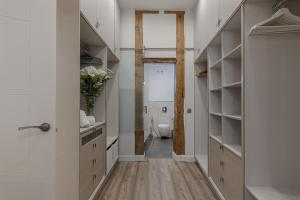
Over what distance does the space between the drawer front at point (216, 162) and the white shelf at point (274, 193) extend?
3.08 feet

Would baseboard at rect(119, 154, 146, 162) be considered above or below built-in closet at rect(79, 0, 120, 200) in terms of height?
below

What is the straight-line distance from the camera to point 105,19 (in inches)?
126

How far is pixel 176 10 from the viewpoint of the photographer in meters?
4.73

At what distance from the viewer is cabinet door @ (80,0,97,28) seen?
7.18ft

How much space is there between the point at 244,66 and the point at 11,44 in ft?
5.69

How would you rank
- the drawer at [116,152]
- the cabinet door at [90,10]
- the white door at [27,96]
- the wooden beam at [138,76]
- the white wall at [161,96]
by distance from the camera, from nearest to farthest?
the white door at [27,96] → the cabinet door at [90,10] → the drawer at [116,152] → the wooden beam at [138,76] → the white wall at [161,96]

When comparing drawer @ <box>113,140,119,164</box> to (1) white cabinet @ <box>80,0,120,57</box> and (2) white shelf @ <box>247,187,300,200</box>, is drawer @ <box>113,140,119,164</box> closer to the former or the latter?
(1) white cabinet @ <box>80,0,120,57</box>

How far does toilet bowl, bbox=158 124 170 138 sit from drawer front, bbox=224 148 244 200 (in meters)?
4.89

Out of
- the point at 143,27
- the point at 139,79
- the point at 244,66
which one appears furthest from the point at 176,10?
the point at 244,66

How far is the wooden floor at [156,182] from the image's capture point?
301 centimetres

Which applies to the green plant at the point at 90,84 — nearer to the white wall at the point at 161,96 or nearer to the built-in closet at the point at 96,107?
the built-in closet at the point at 96,107

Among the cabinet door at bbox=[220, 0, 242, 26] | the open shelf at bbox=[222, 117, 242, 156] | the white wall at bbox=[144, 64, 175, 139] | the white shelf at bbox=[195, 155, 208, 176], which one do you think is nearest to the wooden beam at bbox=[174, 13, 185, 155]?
the white shelf at bbox=[195, 155, 208, 176]

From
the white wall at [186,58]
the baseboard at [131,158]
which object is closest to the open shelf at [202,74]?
the white wall at [186,58]

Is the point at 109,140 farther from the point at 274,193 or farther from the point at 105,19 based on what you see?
the point at 274,193
